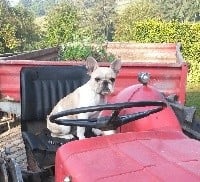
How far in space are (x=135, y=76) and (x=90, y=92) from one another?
1.51 meters

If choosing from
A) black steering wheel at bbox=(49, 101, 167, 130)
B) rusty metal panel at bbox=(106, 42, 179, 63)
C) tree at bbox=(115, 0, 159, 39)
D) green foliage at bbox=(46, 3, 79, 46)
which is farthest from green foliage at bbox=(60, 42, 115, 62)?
tree at bbox=(115, 0, 159, 39)

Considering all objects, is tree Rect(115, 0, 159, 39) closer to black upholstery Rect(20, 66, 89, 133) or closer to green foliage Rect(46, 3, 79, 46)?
green foliage Rect(46, 3, 79, 46)

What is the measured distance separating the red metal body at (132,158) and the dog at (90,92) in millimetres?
1559

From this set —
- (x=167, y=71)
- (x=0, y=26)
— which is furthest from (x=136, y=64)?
(x=0, y=26)

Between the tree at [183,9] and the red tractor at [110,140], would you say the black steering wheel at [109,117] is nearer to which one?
Answer: the red tractor at [110,140]

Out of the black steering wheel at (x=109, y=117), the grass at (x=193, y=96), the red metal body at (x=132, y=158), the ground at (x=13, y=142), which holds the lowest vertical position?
the grass at (x=193, y=96)

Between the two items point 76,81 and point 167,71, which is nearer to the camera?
point 76,81

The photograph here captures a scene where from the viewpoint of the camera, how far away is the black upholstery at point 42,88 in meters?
3.75

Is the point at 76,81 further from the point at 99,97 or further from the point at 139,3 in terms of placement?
the point at 139,3

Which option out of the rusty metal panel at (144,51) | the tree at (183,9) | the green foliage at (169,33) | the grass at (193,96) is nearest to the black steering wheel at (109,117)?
the grass at (193,96)

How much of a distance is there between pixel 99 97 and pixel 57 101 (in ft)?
1.39

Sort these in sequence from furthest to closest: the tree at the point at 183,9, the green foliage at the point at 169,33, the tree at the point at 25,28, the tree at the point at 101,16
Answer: the tree at the point at 183,9 < the tree at the point at 101,16 < the tree at the point at 25,28 < the green foliage at the point at 169,33

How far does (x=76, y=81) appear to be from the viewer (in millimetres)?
4059

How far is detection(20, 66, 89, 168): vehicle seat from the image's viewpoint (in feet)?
12.3
